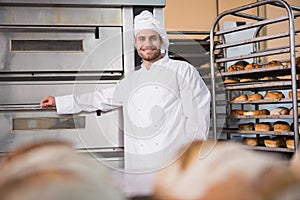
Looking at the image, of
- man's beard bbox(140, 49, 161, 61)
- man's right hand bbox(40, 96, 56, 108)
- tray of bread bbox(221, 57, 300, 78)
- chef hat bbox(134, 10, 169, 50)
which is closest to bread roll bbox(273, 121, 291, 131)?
tray of bread bbox(221, 57, 300, 78)

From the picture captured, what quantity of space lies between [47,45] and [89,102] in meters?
0.30

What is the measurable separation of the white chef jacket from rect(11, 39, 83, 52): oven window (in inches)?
8.3

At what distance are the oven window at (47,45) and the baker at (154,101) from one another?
204 millimetres

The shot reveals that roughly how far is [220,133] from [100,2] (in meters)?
1.22

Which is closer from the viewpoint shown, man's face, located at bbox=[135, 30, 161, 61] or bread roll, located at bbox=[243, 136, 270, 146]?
man's face, located at bbox=[135, 30, 161, 61]

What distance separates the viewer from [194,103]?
6.92ft

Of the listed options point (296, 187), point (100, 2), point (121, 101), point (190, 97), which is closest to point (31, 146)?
point (296, 187)

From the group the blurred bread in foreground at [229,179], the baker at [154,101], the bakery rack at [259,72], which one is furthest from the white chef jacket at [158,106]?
the blurred bread in foreground at [229,179]

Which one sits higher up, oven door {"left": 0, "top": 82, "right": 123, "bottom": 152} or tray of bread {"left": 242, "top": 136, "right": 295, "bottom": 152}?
oven door {"left": 0, "top": 82, "right": 123, "bottom": 152}

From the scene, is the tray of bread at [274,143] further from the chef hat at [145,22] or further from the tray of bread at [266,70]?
the chef hat at [145,22]

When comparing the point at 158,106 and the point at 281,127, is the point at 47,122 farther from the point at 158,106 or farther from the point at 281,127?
the point at 281,127

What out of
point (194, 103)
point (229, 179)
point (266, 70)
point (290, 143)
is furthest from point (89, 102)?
point (229, 179)

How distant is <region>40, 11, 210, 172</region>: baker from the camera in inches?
73.3

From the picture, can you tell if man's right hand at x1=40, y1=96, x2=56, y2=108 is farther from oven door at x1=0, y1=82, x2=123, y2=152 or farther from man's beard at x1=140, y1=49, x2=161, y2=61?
man's beard at x1=140, y1=49, x2=161, y2=61
